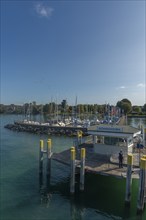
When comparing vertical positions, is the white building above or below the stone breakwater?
above

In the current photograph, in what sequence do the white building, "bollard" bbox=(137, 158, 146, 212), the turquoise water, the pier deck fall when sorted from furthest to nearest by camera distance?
the white building
the pier deck
the turquoise water
"bollard" bbox=(137, 158, 146, 212)

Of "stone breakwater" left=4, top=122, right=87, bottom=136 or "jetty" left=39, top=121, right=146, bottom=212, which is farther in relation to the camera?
"stone breakwater" left=4, top=122, right=87, bottom=136

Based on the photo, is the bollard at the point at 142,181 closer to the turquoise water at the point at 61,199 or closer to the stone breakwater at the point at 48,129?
the turquoise water at the point at 61,199

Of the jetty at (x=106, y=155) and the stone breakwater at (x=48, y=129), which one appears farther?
the stone breakwater at (x=48, y=129)

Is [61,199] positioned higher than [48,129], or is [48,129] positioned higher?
[48,129]

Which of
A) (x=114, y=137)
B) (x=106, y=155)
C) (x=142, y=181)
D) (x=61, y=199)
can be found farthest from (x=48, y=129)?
(x=142, y=181)

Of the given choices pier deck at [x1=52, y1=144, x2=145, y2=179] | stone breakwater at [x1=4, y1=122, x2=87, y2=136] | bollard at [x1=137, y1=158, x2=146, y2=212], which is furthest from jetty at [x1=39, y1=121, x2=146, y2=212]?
stone breakwater at [x1=4, y1=122, x2=87, y2=136]

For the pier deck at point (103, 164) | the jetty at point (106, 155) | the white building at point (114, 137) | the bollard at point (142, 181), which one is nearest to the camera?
the bollard at point (142, 181)

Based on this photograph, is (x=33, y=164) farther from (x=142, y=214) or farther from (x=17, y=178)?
(x=142, y=214)

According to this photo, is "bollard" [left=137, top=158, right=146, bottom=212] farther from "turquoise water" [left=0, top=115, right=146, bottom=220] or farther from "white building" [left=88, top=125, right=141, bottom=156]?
"white building" [left=88, top=125, right=141, bottom=156]

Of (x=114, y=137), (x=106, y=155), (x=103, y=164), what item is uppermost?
(x=114, y=137)

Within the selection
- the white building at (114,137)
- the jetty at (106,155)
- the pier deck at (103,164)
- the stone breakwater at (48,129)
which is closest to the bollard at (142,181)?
the jetty at (106,155)

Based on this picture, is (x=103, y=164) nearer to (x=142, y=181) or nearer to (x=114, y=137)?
(x=114, y=137)

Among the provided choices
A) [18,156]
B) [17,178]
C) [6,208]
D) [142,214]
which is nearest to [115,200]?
[142,214]
